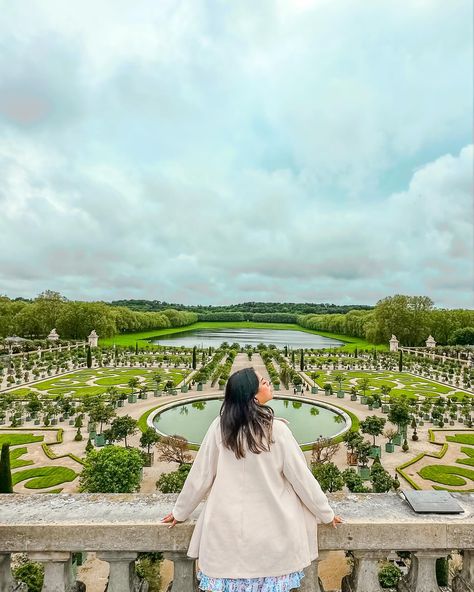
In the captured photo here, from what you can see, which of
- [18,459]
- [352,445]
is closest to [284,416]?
[352,445]

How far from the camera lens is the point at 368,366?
47156 mm

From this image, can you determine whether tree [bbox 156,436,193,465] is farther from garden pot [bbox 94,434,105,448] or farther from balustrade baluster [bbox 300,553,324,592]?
balustrade baluster [bbox 300,553,324,592]

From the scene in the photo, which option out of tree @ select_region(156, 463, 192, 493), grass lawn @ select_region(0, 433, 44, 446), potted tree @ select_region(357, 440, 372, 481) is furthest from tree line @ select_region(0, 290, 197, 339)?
tree @ select_region(156, 463, 192, 493)

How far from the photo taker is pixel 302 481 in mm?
2707

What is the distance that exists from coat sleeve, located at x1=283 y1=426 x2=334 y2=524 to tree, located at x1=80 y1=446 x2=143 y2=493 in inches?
406

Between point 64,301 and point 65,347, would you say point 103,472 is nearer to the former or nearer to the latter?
point 65,347

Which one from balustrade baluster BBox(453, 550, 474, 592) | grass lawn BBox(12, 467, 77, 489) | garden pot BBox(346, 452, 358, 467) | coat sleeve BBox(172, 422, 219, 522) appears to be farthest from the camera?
garden pot BBox(346, 452, 358, 467)

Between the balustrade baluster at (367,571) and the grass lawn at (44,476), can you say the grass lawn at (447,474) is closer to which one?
the grass lawn at (44,476)

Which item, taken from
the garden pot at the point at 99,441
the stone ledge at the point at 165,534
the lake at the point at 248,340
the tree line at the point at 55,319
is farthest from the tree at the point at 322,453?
the tree line at the point at 55,319

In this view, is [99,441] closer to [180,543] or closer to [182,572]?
[182,572]

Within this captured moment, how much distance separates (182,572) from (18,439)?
20.5 m

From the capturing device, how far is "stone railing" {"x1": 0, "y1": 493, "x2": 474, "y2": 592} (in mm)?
2969

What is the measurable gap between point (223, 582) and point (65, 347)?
208 ft

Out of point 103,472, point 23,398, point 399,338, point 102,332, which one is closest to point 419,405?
point 103,472
